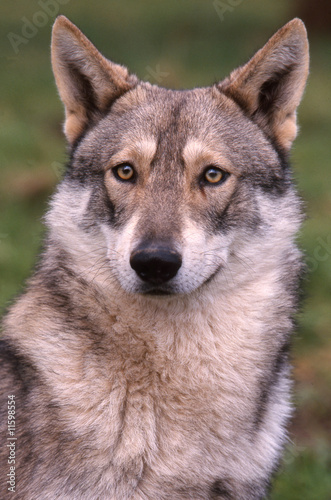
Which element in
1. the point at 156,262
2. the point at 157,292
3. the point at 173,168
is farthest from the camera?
the point at 173,168

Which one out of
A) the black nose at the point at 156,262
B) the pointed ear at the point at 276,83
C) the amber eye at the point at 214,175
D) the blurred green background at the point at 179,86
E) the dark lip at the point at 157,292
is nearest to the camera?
the black nose at the point at 156,262

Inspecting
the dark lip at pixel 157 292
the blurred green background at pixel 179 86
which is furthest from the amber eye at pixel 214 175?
the blurred green background at pixel 179 86

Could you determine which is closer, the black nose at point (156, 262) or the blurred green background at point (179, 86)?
the black nose at point (156, 262)

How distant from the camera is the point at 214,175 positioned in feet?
12.3

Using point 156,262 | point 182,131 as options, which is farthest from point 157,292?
point 182,131

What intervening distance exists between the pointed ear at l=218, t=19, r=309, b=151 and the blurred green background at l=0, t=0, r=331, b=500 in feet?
1.81

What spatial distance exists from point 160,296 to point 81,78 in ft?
4.68

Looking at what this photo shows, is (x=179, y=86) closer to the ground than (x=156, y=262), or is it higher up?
higher up

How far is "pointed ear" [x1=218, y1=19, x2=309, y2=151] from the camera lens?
12.7ft

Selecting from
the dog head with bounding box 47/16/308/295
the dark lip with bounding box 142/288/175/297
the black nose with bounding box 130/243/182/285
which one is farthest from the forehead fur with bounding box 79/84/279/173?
the dark lip with bounding box 142/288/175/297

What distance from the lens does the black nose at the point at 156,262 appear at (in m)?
3.32

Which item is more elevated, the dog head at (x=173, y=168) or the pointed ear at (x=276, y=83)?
the pointed ear at (x=276, y=83)

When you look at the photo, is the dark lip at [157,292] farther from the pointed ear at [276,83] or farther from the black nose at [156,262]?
the pointed ear at [276,83]

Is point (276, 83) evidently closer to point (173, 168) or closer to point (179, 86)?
point (173, 168)
